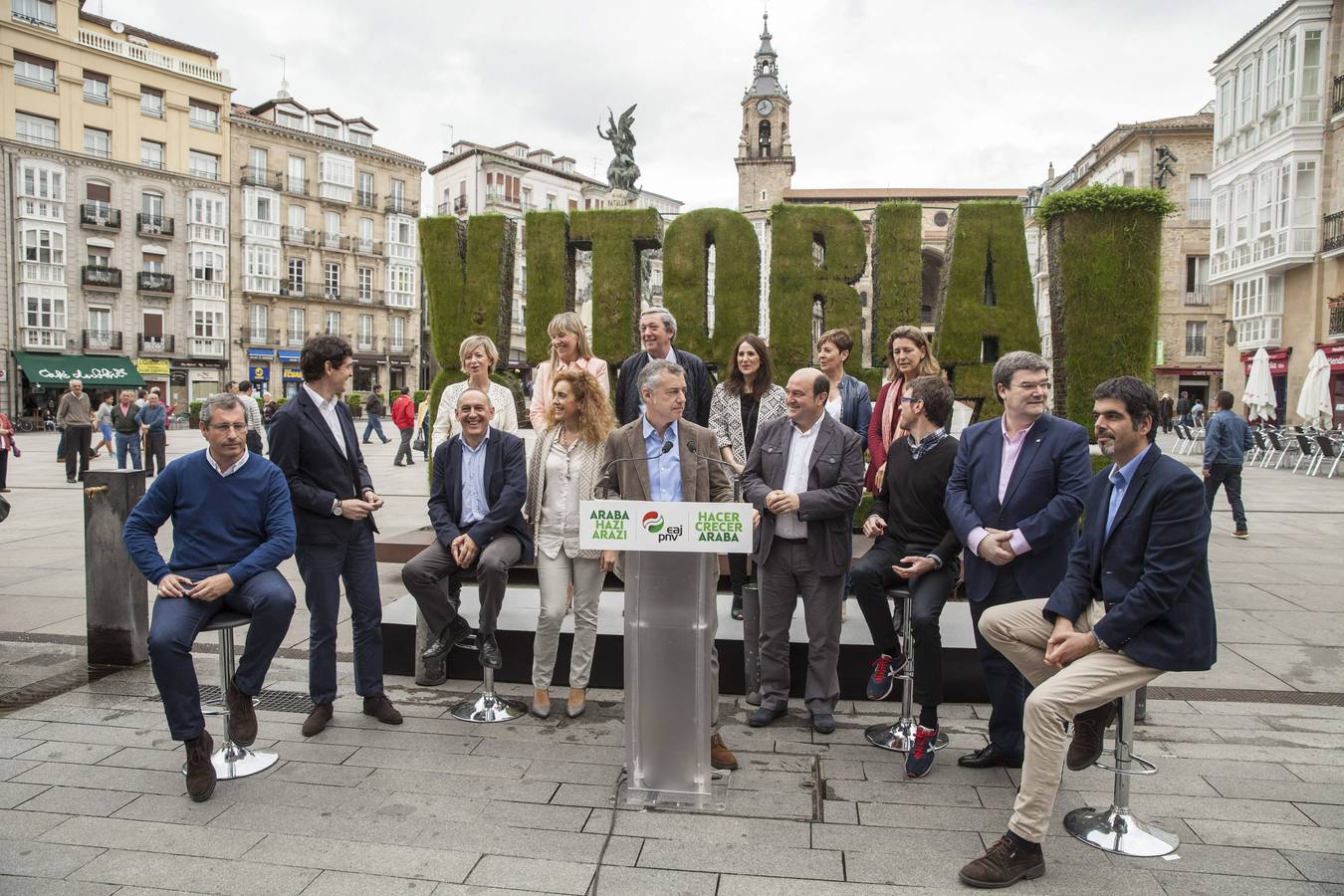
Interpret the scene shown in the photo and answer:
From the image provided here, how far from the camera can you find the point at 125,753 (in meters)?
4.12

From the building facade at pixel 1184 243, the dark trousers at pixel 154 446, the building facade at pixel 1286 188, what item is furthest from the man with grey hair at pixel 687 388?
the building facade at pixel 1184 243

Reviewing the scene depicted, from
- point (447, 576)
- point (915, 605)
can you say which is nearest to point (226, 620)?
point (447, 576)

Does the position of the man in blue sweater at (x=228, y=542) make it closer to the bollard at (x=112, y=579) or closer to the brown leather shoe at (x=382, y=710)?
the brown leather shoe at (x=382, y=710)

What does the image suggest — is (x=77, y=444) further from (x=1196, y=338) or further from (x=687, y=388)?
(x=1196, y=338)

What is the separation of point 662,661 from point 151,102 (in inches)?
1893

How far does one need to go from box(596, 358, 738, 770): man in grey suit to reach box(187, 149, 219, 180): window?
47.1 metres

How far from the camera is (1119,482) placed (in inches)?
133

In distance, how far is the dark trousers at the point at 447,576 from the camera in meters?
4.50

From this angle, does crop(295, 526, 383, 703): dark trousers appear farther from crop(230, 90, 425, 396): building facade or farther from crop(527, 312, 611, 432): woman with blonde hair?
crop(230, 90, 425, 396): building facade

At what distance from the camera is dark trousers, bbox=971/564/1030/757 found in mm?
3986

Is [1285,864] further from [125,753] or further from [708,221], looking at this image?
[708,221]

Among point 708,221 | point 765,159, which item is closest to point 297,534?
point 708,221

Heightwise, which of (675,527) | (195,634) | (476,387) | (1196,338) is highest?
(1196,338)

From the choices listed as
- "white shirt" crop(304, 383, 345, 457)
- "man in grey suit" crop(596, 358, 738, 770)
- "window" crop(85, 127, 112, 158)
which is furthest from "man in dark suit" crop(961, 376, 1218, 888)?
"window" crop(85, 127, 112, 158)
